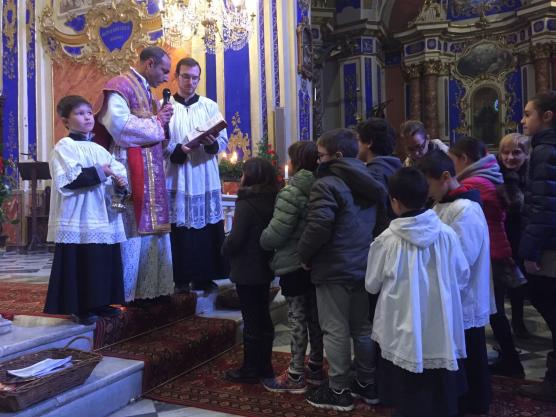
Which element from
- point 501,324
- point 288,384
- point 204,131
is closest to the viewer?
point 288,384

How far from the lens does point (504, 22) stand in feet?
46.9

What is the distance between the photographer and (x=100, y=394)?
283 cm

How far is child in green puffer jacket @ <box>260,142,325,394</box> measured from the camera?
9.62ft

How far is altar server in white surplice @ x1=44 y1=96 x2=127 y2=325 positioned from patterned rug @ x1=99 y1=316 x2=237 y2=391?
1.17 ft

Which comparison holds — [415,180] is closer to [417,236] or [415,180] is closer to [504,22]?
[417,236]

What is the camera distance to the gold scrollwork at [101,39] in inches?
384

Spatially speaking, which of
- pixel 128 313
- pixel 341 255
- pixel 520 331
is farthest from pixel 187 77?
pixel 520 331

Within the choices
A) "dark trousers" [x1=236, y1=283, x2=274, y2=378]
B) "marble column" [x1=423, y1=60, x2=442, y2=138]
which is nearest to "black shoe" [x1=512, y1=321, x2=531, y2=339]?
"dark trousers" [x1=236, y1=283, x2=274, y2=378]

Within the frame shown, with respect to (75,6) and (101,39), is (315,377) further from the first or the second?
(75,6)

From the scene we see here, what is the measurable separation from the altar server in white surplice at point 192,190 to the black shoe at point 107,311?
733 millimetres

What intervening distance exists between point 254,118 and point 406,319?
7172mm

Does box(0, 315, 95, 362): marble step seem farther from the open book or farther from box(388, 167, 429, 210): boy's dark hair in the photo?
box(388, 167, 429, 210): boy's dark hair

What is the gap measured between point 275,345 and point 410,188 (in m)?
2.32

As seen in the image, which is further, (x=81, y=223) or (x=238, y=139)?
(x=238, y=139)
